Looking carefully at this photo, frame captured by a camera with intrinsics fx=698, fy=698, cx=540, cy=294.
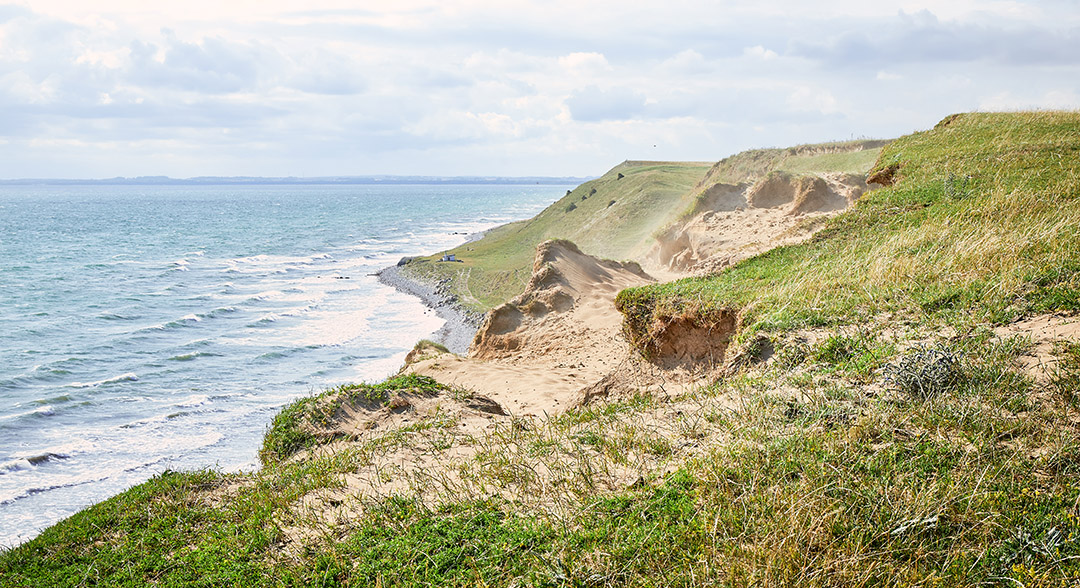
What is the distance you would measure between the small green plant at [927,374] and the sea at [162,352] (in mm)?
8242

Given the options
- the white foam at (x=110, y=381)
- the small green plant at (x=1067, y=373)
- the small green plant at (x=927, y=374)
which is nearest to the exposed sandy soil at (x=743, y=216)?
the small green plant at (x=927, y=374)

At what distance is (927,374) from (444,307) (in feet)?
101

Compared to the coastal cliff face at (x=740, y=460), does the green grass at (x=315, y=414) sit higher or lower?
lower

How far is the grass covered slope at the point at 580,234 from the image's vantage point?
37312 millimetres

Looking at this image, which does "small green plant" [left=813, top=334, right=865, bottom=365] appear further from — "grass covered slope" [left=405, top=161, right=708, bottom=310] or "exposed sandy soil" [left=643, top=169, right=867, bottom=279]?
"grass covered slope" [left=405, top=161, right=708, bottom=310]

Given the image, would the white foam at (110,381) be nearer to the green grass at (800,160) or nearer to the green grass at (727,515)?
the green grass at (727,515)

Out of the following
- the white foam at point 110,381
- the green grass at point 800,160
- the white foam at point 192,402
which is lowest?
the white foam at point 192,402

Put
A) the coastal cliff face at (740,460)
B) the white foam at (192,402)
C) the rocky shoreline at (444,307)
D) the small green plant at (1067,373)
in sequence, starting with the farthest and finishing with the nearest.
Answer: the rocky shoreline at (444,307) → the white foam at (192,402) → the small green plant at (1067,373) → the coastal cliff face at (740,460)

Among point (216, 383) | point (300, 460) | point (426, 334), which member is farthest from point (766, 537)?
point (426, 334)

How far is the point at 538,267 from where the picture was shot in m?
19.9

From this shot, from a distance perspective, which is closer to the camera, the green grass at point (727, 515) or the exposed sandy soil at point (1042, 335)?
the green grass at point (727, 515)

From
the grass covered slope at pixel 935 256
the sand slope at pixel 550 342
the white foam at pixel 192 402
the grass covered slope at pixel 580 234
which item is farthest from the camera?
the grass covered slope at pixel 580 234

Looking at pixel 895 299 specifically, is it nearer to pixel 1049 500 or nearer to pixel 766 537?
pixel 1049 500

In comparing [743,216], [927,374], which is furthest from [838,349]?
[743,216]
